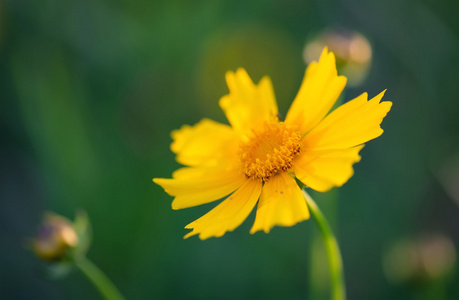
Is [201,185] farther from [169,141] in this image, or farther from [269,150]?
[169,141]

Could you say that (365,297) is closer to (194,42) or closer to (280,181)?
(280,181)

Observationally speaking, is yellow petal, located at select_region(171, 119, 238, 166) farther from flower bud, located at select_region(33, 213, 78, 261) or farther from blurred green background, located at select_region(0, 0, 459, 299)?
blurred green background, located at select_region(0, 0, 459, 299)

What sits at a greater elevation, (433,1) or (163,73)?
(163,73)

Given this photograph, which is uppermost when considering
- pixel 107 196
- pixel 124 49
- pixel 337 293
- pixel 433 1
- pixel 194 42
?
pixel 124 49

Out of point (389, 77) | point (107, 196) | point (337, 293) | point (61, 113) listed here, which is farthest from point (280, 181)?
point (389, 77)

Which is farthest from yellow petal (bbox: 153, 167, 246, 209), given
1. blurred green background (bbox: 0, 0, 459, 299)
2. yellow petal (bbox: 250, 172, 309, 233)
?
blurred green background (bbox: 0, 0, 459, 299)

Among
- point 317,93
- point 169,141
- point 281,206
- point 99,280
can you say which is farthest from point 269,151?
point 169,141
